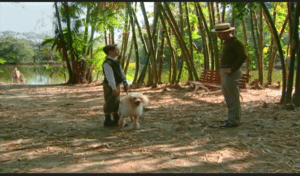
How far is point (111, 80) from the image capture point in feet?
16.2

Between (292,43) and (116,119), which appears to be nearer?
(116,119)

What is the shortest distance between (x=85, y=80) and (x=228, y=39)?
11.7 m

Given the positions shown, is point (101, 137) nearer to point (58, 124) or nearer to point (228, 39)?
point (58, 124)

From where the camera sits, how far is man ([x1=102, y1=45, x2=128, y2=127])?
4973 millimetres

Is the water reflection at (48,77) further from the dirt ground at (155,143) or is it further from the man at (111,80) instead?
the man at (111,80)

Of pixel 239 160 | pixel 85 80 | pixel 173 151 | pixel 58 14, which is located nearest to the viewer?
pixel 239 160

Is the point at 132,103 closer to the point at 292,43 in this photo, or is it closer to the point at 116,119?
the point at 116,119

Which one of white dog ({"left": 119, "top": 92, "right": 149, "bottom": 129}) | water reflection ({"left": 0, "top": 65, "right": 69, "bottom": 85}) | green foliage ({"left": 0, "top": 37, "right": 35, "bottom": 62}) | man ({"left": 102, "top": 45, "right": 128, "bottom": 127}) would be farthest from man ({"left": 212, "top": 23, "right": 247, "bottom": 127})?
green foliage ({"left": 0, "top": 37, "right": 35, "bottom": 62})

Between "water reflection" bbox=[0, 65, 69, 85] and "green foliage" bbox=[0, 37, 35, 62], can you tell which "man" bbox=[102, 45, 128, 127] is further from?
"green foliage" bbox=[0, 37, 35, 62]

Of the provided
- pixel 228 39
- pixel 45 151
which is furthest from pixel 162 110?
pixel 45 151

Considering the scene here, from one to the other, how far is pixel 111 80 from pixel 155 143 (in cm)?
141

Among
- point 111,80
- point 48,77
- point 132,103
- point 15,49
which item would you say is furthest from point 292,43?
point 15,49

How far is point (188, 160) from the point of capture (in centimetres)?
335

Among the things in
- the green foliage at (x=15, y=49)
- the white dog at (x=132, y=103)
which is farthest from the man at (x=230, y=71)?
the green foliage at (x=15, y=49)
